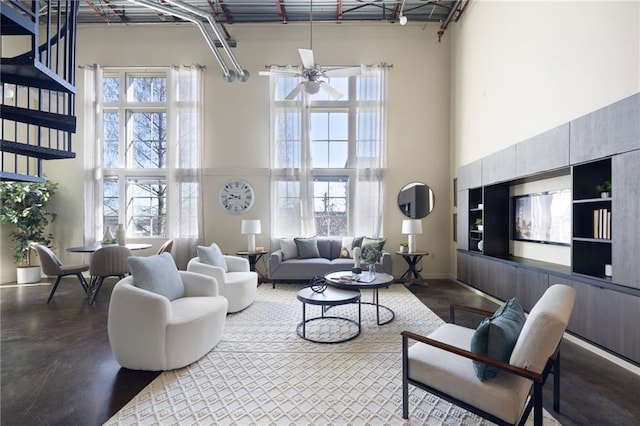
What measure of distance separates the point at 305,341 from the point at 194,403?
1.21 metres

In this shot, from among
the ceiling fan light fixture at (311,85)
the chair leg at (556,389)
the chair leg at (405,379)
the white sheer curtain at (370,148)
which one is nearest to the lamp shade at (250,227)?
the white sheer curtain at (370,148)

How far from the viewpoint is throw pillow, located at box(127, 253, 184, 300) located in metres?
2.61

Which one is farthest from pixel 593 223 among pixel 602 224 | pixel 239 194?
pixel 239 194

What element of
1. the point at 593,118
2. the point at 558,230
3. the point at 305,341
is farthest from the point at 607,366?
the point at 305,341

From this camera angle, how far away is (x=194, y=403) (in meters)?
2.02

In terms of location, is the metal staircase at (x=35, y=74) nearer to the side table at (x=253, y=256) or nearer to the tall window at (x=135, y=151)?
the side table at (x=253, y=256)

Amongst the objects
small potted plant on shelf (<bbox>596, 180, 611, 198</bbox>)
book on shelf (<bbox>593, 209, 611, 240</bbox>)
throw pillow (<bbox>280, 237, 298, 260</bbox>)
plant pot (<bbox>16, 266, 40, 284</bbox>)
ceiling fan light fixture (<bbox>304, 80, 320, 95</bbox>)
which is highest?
ceiling fan light fixture (<bbox>304, 80, 320, 95</bbox>)

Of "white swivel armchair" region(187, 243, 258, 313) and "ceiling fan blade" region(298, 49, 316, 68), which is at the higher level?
"ceiling fan blade" region(298, 49, 316, 68)

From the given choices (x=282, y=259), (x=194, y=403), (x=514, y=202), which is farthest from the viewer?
(x=282, y=259)

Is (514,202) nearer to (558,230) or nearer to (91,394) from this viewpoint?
(558,230)

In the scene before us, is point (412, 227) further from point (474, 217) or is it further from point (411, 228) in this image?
point (474, 217)

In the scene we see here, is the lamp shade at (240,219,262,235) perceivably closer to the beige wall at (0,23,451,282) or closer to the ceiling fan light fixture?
the beige wall at (0,23,451,282)

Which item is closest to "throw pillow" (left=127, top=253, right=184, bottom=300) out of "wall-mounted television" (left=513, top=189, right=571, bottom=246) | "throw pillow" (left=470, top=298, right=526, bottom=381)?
"throw pillow" (left=470, top=298, right=526, bottom=381)

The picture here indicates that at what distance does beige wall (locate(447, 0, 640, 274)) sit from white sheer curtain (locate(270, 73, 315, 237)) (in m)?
3.04
